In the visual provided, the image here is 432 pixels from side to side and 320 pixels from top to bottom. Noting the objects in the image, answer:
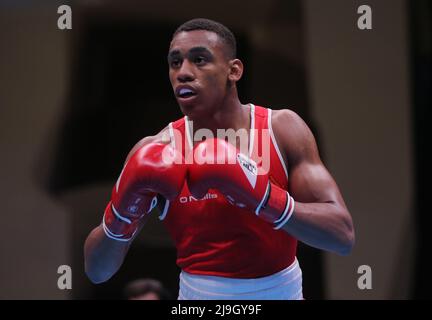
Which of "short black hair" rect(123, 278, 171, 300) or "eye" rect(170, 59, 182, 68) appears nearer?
"eye" rect(170, 59, 182, 68)

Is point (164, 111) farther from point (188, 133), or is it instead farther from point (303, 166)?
point (303, 166)

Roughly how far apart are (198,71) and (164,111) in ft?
→ 5.56

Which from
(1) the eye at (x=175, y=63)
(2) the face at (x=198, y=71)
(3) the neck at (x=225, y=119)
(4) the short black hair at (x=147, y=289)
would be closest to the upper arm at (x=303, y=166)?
(3) the neck at (x=225, y=119)

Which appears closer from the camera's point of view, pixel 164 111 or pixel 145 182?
pixel 145 182

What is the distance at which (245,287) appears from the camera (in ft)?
6.13

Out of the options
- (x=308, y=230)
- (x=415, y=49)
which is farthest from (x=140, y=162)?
(x=415, y=49)

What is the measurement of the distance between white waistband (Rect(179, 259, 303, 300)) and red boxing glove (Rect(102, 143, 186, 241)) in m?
0.30

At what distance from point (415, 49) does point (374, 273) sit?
1.28 metres

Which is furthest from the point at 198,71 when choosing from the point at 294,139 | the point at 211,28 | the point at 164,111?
the point at 164,111

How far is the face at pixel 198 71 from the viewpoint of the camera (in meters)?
1.85

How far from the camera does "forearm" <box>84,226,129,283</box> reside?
1.90 meters

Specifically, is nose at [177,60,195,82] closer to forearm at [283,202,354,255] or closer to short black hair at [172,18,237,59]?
short black hair at [172,18,237,59]

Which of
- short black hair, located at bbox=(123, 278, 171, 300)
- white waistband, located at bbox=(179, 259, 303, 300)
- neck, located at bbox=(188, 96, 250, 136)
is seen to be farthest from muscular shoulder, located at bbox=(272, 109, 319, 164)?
short black hair, located at bbox=(123, 278, 171, 300)

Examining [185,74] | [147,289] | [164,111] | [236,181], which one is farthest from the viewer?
[164,111]
